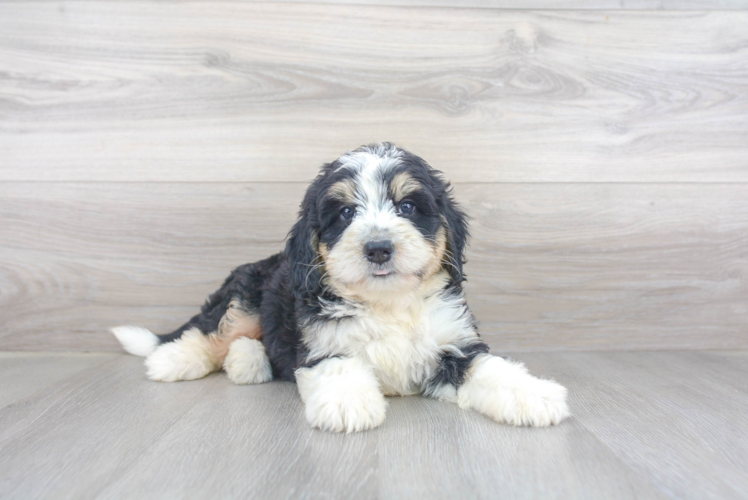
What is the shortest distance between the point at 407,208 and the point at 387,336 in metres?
0.49

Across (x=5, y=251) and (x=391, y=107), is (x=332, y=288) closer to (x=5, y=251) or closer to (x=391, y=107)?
(x=391, y=107)

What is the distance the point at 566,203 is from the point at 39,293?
293 centimetres

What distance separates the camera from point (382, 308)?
2.07 meters

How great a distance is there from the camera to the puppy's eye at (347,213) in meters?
2.05

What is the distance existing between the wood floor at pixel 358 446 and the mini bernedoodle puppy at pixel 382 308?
81 mm

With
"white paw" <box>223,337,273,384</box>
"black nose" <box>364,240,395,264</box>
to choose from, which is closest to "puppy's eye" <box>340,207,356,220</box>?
"black nose" <box>364,240,395,264</box>

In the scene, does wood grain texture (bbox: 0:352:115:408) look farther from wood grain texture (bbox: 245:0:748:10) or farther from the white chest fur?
wood grain texture (bbox: 245:0:748:10)

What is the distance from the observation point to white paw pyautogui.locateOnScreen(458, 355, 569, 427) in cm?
176

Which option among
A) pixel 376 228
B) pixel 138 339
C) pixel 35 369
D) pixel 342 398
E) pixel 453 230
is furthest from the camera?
pixel 138 339

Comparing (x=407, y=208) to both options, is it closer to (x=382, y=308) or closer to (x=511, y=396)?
(x=382, y=308)

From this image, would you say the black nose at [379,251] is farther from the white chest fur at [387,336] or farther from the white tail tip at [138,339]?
the white tail tip at [138,339]

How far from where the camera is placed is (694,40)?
9.66 feet

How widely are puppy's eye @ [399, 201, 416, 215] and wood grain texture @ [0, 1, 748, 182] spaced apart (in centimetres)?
94

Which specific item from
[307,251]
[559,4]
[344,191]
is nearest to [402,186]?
[344,191]
